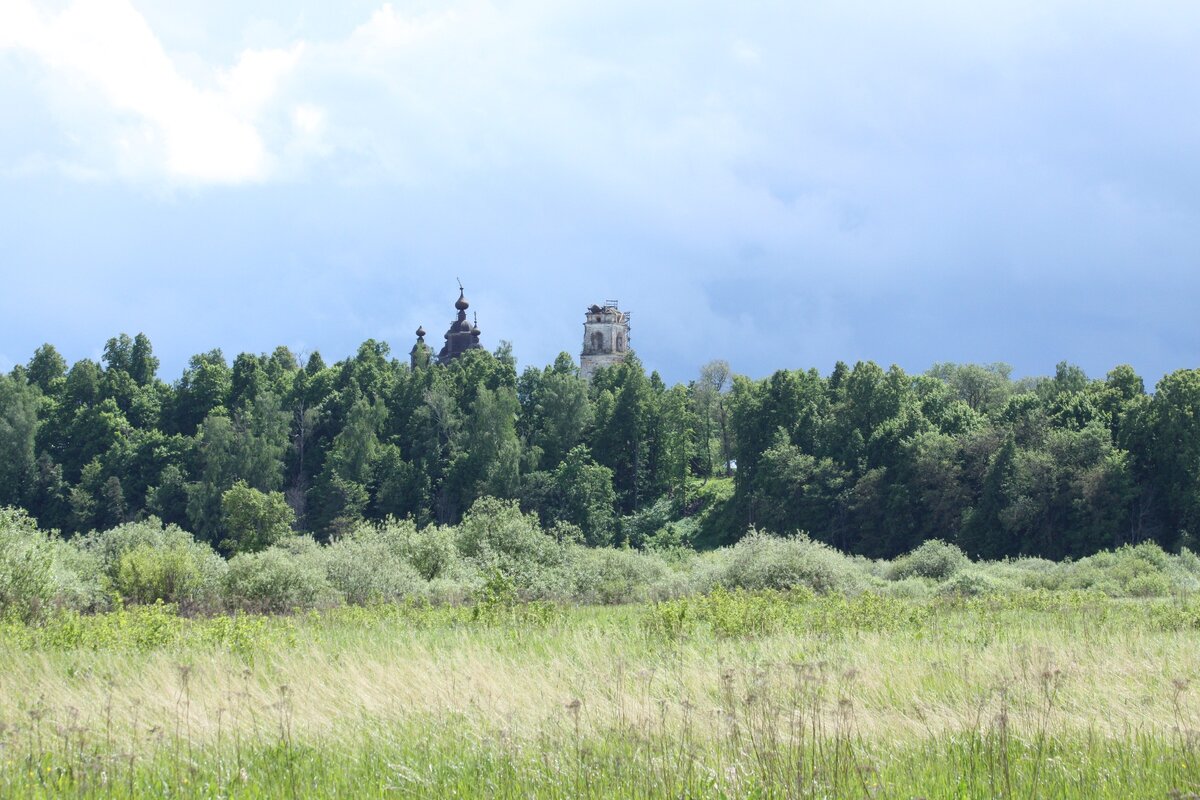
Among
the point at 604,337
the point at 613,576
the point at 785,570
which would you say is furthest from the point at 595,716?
the point at 604,337

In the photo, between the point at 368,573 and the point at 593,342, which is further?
the point at 593,342

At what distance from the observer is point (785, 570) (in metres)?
39.6

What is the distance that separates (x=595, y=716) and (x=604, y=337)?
11130 cm

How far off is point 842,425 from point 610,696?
6640cm

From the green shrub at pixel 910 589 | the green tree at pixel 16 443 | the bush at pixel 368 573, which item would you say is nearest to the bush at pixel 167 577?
the bush at pixel 368 573

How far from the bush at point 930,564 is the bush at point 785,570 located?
7545 mm

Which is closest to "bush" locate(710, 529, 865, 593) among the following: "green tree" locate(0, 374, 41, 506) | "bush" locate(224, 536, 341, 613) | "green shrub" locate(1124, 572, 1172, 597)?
"green shrub" locate(1124, 572, 1172, 597)

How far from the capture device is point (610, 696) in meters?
12.8

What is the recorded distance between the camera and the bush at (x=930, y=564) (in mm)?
48562

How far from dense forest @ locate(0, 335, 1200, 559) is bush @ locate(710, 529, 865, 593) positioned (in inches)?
874

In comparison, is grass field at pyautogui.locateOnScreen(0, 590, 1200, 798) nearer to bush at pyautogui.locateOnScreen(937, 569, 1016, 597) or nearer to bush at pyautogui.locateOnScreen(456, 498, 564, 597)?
bush at pyautogui.locateOnScreen(937, 569, 1016, 597)

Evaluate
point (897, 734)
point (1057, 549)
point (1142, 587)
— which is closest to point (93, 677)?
point (897, 734)

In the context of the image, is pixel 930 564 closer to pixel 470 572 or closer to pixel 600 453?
pixel 470 572

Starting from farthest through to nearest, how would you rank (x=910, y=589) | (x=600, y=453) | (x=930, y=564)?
(x=600, y=453) < (x=930, y=564) < (x=910, y=589)
